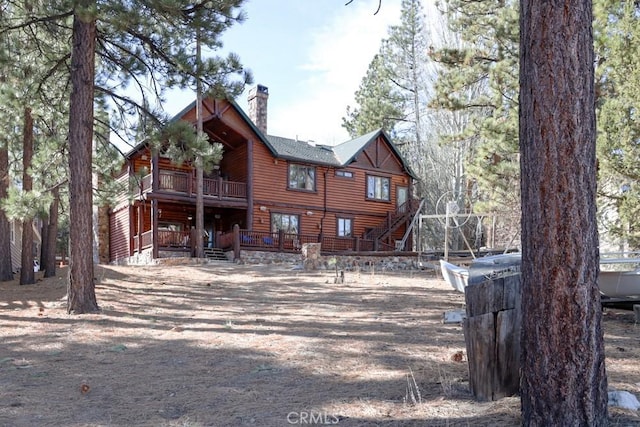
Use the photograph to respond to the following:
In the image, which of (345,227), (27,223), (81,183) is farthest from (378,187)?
(81,183)

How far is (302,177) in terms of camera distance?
88.5ft

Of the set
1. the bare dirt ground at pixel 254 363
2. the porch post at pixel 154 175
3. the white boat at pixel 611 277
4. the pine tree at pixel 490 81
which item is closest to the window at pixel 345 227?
the porch post at pixel 154 175

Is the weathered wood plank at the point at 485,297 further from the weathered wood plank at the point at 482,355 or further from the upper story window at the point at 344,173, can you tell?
the upper story window at the point at 344,173

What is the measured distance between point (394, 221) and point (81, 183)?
21.2 meters

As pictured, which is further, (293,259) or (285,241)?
(285,241)

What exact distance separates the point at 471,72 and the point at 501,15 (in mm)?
2092

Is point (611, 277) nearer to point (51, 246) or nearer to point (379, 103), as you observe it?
point (51, 246)

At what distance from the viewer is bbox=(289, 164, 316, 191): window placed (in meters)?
26.6

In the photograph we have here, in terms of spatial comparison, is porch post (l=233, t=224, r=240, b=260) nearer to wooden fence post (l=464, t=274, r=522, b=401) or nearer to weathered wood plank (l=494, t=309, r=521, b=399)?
wooden fence post (l=464, t=274, r=522, b=401)

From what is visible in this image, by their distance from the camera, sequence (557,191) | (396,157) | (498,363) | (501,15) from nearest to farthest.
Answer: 1. (557,191)
2. (498,363)
3. (501,15)
4. (396,157)

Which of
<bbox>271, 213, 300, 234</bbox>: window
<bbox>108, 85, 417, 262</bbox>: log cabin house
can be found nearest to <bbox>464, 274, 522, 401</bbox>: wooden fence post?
<bbox>108, 85, 417, 262</bbox>: log cabin house

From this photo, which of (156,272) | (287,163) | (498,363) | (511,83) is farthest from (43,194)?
(287,163)

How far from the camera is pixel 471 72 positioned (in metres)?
16.6

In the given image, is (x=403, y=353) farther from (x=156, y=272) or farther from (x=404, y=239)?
(x=404, y=239)
